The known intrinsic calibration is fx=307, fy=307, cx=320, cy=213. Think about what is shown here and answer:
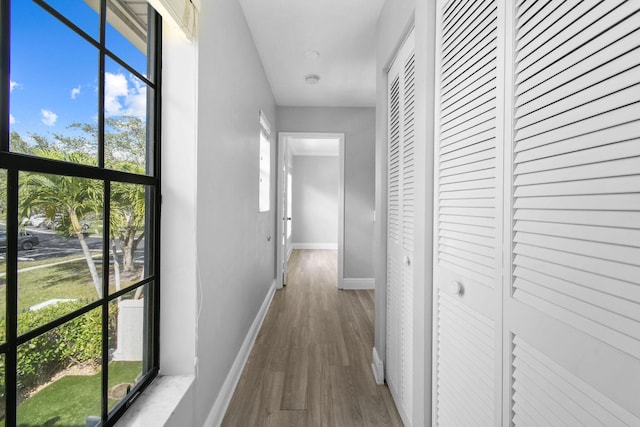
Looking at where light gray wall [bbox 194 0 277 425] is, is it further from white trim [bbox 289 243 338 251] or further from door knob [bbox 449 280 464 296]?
white trim [bbox 289 243 338 251]

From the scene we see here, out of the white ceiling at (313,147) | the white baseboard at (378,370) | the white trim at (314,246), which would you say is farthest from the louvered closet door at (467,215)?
the white trim at (314,246)

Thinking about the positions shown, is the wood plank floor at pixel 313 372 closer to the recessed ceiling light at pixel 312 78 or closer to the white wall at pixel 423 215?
the white wall at pixel 423 215

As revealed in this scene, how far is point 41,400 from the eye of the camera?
740mm

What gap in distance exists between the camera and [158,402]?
3.67ft

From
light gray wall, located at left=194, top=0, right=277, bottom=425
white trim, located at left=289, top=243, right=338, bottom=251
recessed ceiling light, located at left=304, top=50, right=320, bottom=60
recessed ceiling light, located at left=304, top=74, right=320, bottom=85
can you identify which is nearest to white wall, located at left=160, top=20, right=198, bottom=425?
light gray wall, located at left=194, top=0, right=277, bottom=425

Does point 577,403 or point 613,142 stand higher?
point 613,142

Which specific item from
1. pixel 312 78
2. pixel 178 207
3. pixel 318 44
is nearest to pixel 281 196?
pixel 312 78

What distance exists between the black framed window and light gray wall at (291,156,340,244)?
6884 mm

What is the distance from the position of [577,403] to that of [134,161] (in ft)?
4.62

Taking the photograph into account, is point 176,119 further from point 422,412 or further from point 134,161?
point 422,412

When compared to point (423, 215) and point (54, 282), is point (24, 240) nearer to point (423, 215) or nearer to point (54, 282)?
point (54, 282)

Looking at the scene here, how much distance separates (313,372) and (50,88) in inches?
81.6

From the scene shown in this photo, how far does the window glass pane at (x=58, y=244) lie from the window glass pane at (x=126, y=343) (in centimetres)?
17

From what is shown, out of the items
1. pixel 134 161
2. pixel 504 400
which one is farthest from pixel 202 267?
pixel 504 400
